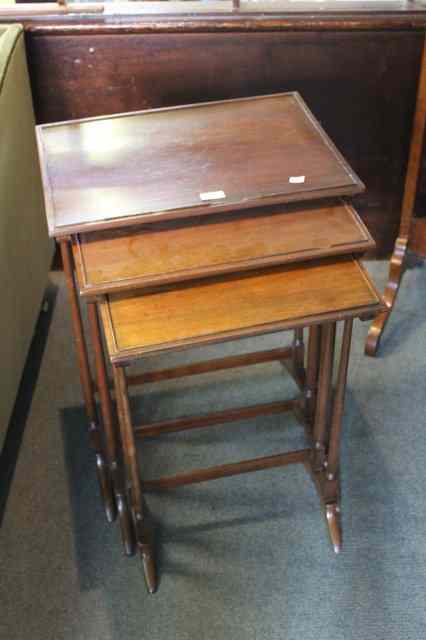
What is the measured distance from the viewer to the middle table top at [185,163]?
49.3 inches

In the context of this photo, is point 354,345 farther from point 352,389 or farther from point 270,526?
point 270,526

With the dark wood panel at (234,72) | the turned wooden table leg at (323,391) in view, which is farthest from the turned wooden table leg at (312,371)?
the dark wood panel at (234,72)

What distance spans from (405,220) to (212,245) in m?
0.98

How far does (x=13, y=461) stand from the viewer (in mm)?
1805

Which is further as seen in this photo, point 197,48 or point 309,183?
point 197,48

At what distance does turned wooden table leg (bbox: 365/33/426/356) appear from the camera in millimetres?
1904

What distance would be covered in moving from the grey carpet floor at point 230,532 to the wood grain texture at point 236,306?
2.04ft

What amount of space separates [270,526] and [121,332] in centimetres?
69

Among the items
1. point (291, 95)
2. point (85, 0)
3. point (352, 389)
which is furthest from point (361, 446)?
point (85, 0)

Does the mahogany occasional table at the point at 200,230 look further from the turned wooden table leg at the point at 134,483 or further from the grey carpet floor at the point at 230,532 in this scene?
the grey carpet floor at the point at 230,532

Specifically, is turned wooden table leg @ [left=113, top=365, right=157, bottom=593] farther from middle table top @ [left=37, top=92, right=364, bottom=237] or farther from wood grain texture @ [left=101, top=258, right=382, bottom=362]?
middle table top @ [left=37, top=92, right=364, bottom=237]

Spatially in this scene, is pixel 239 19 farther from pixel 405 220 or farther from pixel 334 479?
pixel 334 479

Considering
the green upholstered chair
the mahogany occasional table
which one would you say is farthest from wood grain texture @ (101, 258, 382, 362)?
the green upholstered chair

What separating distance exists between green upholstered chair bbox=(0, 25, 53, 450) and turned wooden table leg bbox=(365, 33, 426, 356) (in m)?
0.94
